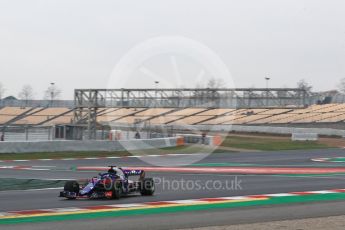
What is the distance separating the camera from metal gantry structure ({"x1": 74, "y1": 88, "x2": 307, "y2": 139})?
160ft

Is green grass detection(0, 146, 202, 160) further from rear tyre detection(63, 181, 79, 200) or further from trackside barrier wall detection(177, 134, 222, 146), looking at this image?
rear tyre detection(63, 181, 79, 200)

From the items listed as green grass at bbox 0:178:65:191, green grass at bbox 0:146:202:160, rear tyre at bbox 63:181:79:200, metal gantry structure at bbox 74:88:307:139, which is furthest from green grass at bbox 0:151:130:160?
rear tyre at bbox 63:181:79:200

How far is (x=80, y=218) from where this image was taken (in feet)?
32.6

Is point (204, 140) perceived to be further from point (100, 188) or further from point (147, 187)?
point (100, 188)

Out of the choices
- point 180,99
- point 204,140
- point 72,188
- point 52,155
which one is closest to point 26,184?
point 72,188

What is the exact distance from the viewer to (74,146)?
3325 cm

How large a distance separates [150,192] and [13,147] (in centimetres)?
1983

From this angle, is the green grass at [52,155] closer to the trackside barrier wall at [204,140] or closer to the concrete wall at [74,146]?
the concrete wall at [74,146]

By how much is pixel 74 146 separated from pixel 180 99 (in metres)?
17.9

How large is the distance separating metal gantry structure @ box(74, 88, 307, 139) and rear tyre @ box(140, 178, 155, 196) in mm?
33733

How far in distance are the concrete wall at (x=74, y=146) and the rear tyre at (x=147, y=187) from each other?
1751 centimetres

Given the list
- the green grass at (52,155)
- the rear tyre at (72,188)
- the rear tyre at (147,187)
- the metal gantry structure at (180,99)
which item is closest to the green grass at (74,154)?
the green grass at (52,155)

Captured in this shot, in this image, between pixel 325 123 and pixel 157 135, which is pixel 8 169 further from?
pixel 325 123

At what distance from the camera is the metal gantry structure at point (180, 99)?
4866 centimetres
